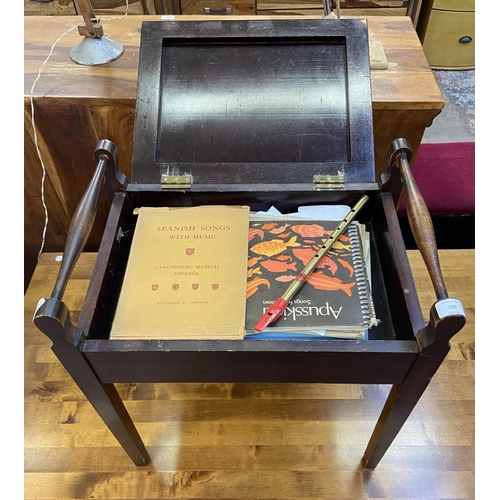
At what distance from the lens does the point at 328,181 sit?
1.02m

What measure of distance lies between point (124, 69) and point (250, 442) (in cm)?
103

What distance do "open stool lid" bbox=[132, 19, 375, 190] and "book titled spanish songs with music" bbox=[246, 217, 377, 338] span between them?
0.10 m

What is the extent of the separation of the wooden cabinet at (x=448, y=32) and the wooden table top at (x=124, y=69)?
116 centimetres

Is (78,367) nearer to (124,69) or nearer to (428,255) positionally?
(428,255)

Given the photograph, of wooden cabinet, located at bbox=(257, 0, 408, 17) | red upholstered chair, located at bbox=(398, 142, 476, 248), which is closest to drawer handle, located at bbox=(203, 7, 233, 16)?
wooden cabinet, located at bbox=(257, 0, 408, 17)

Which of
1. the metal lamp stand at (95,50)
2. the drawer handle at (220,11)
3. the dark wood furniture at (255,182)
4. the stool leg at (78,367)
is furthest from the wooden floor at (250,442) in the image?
the drawer handle at (220,11)

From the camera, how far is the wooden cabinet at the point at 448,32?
2459 millimetres

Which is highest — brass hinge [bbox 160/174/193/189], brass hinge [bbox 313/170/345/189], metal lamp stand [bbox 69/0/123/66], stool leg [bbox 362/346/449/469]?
metal lamp stand [bbox 69/0/123/66]

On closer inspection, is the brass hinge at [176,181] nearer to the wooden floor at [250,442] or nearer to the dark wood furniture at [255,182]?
the dark wood furniture at [255,182]

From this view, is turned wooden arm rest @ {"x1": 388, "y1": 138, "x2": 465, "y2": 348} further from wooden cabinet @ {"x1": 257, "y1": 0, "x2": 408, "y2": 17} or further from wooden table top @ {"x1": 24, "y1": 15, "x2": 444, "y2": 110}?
wooden cabinet @ {"x1": 257, "y1": 0, "x2": 408, "y2": 17}

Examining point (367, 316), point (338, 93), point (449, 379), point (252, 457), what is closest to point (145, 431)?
point (252, 457)

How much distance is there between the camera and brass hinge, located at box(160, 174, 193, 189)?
1.02 metres

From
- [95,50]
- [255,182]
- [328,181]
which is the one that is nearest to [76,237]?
[255,182]

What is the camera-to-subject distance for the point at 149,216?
1.00 m
